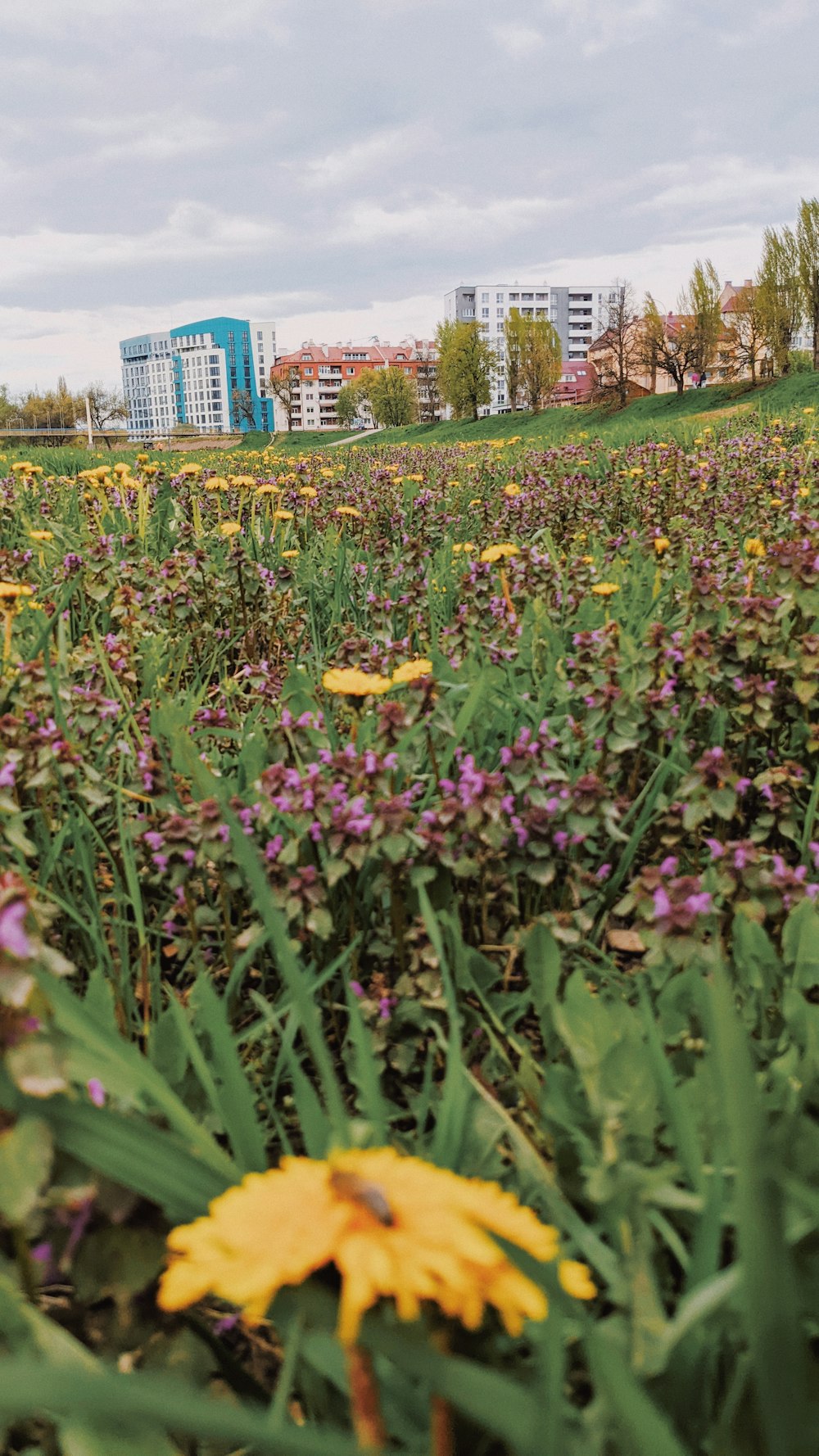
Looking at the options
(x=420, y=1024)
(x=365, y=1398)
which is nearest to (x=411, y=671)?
(x=420, y=1024)

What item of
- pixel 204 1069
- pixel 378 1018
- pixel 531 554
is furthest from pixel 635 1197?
pixel 531 554

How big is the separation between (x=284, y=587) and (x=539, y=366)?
58.7 metres

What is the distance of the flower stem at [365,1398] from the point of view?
1.73 feet

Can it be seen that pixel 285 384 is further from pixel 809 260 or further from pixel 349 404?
pixel 809 260

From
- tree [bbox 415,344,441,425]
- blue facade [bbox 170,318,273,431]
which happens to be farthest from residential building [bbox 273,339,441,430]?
blue facade [bbox 170,318,273,431]

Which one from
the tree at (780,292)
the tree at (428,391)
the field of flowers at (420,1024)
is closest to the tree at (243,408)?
the tree at (428,391)

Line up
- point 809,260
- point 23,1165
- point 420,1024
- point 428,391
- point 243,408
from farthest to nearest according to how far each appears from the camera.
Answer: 1. point 243,408
2. point 428,391
3. point 809,260
4. point 420,1024
5. point 23,1165

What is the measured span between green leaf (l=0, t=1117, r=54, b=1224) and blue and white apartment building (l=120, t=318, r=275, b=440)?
15857 cm

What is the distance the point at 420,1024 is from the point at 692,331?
44.7 meters

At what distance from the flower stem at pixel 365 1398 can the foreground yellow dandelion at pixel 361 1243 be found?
0.03 m

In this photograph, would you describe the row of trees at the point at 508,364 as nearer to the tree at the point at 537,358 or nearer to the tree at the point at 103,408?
the tree at the point at 537,358

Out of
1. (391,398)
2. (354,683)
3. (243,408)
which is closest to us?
(354,683)

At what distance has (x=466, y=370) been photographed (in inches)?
2281

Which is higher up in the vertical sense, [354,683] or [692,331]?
[692,331]
